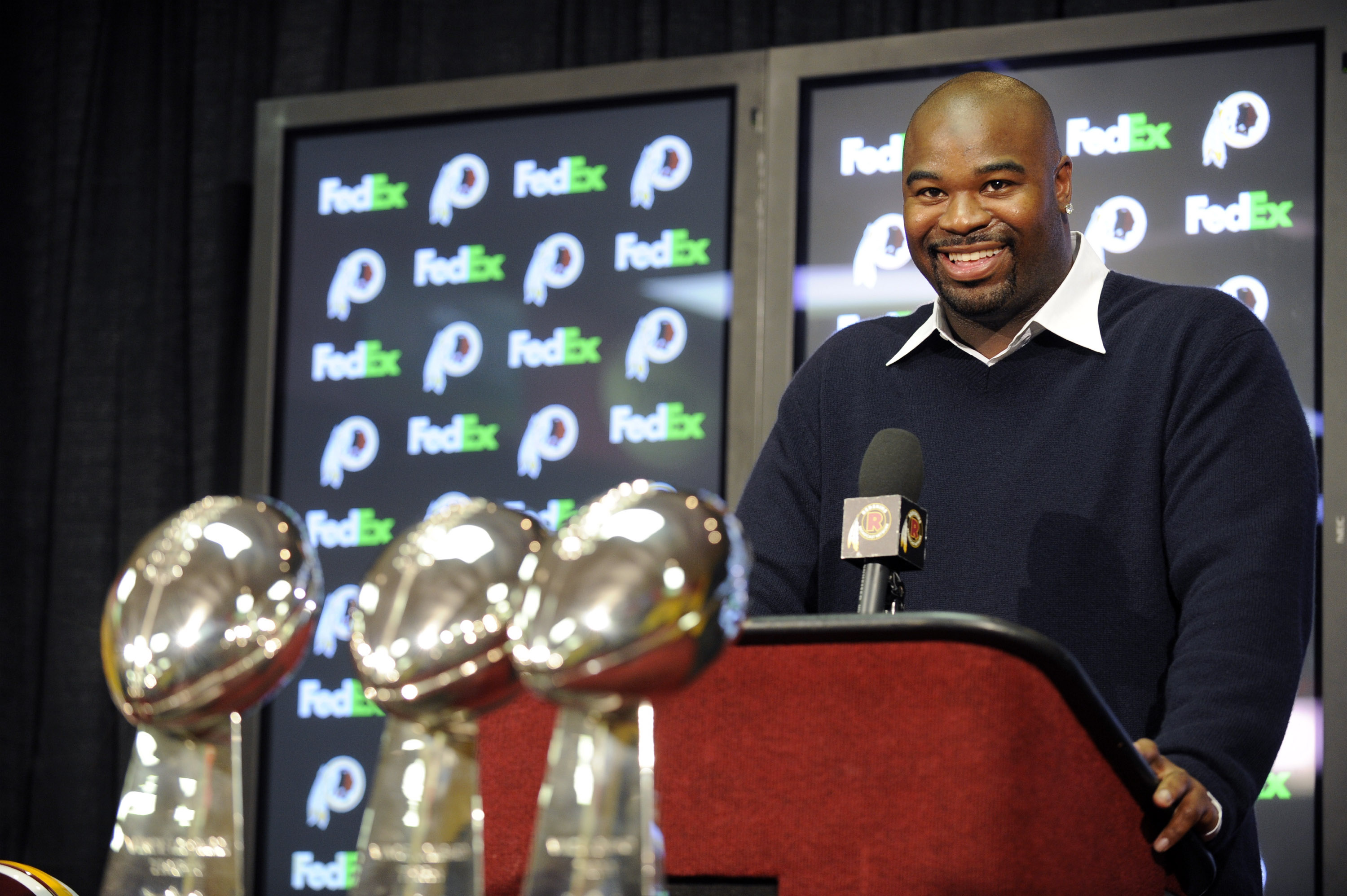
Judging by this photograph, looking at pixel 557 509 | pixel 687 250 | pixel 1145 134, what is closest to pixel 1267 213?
pixel 1145 134

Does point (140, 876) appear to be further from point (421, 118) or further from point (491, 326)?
point (421, 118)

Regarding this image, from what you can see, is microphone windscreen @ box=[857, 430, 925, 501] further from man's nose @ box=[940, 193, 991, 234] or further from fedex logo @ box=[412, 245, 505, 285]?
fedex logo @ box=[412, 245, 505, 285]

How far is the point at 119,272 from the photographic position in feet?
13.6

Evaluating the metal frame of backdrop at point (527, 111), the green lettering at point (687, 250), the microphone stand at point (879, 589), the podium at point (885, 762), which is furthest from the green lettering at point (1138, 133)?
the podium at point (885, 762)

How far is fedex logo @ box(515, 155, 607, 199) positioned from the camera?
3.28 meters

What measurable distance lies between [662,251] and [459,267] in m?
0.46

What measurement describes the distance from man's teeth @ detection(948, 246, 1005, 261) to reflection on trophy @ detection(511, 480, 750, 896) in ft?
4.47

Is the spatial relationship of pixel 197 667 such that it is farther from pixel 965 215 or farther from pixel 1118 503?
pixel 965 215

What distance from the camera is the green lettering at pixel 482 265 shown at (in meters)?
3.31

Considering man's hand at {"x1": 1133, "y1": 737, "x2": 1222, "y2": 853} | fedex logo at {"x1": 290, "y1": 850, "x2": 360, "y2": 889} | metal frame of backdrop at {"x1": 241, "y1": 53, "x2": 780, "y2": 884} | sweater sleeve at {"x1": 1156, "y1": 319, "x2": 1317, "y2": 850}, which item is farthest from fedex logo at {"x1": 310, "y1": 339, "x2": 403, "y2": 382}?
man's hand at {"x1": 1133, "y1": 737, "x2": 1222, "y2": 853}

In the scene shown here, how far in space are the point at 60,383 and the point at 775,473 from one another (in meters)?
2.81

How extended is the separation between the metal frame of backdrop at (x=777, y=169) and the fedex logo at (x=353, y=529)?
160mm

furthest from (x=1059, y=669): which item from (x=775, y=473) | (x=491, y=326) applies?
(x=491, y=326)

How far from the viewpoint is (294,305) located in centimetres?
346
